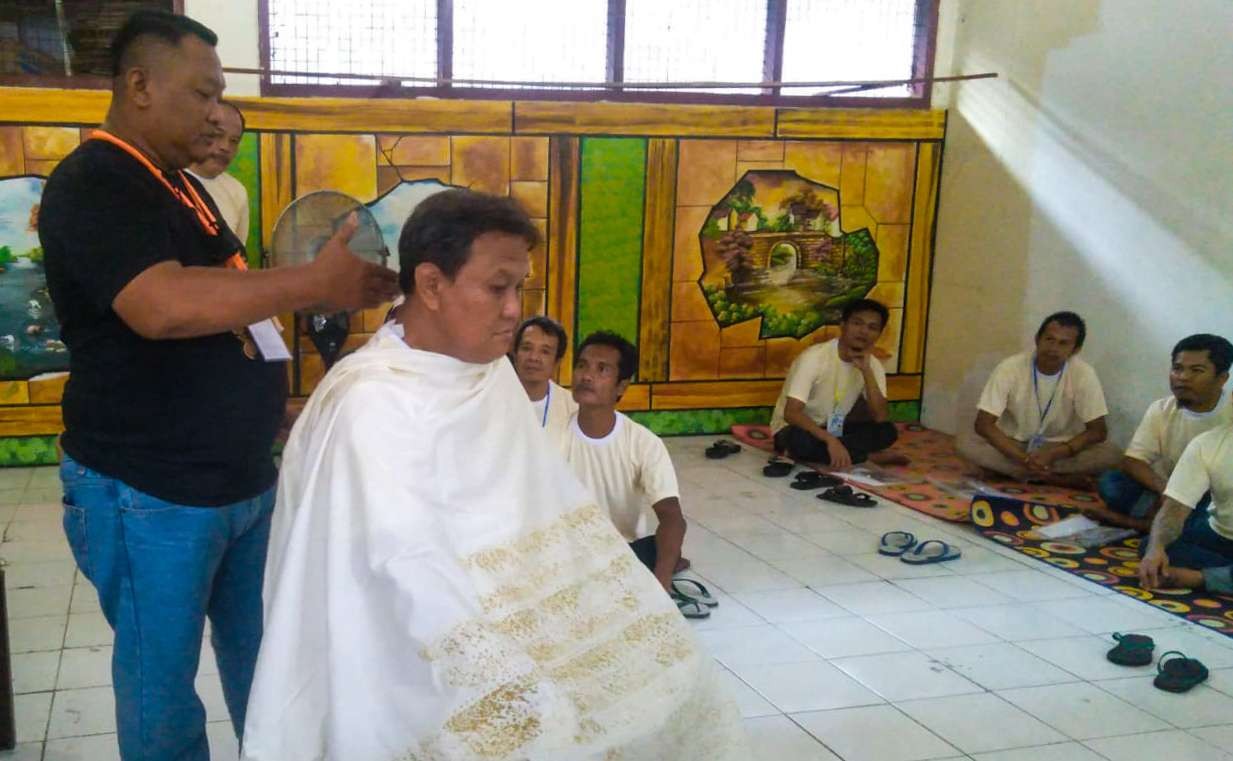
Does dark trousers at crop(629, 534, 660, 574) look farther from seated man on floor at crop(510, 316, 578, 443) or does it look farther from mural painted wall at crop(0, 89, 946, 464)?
mural painted wall at crop(0, 89, 946, 464)

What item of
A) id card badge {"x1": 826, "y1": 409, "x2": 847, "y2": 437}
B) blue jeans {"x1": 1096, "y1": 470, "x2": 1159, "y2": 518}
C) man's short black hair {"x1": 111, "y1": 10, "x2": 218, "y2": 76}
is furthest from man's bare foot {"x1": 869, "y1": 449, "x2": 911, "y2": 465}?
man's short black hair {"x1": 111, "y1": 10, "x2": 218, "y2": 76}

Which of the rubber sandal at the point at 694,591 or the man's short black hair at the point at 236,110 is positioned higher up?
the man's short black hair at the point at 236,110

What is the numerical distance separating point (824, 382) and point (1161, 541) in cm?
218

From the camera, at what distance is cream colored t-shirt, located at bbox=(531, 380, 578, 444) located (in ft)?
12.0

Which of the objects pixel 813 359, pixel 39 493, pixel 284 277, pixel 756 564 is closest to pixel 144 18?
pixel 284 277

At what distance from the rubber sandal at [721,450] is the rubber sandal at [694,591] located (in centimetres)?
214

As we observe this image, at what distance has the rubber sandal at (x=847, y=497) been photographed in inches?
201

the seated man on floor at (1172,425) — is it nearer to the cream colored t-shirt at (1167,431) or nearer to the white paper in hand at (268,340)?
the cream colored t-shirt at (1167,431)

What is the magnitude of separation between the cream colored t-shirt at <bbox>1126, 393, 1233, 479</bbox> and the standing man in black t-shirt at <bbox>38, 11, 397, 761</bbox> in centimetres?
395

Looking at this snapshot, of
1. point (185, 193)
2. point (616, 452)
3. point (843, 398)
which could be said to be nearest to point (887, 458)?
point (843, 398)

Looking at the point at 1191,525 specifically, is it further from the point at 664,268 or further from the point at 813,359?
the point at 664,268

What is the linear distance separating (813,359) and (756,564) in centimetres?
200

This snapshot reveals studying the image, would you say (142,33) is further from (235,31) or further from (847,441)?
(847,441)

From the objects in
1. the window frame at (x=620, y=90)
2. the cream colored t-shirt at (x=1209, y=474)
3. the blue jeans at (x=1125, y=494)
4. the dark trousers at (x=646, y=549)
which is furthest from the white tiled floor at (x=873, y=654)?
the window frame at (x=620, y=90)
